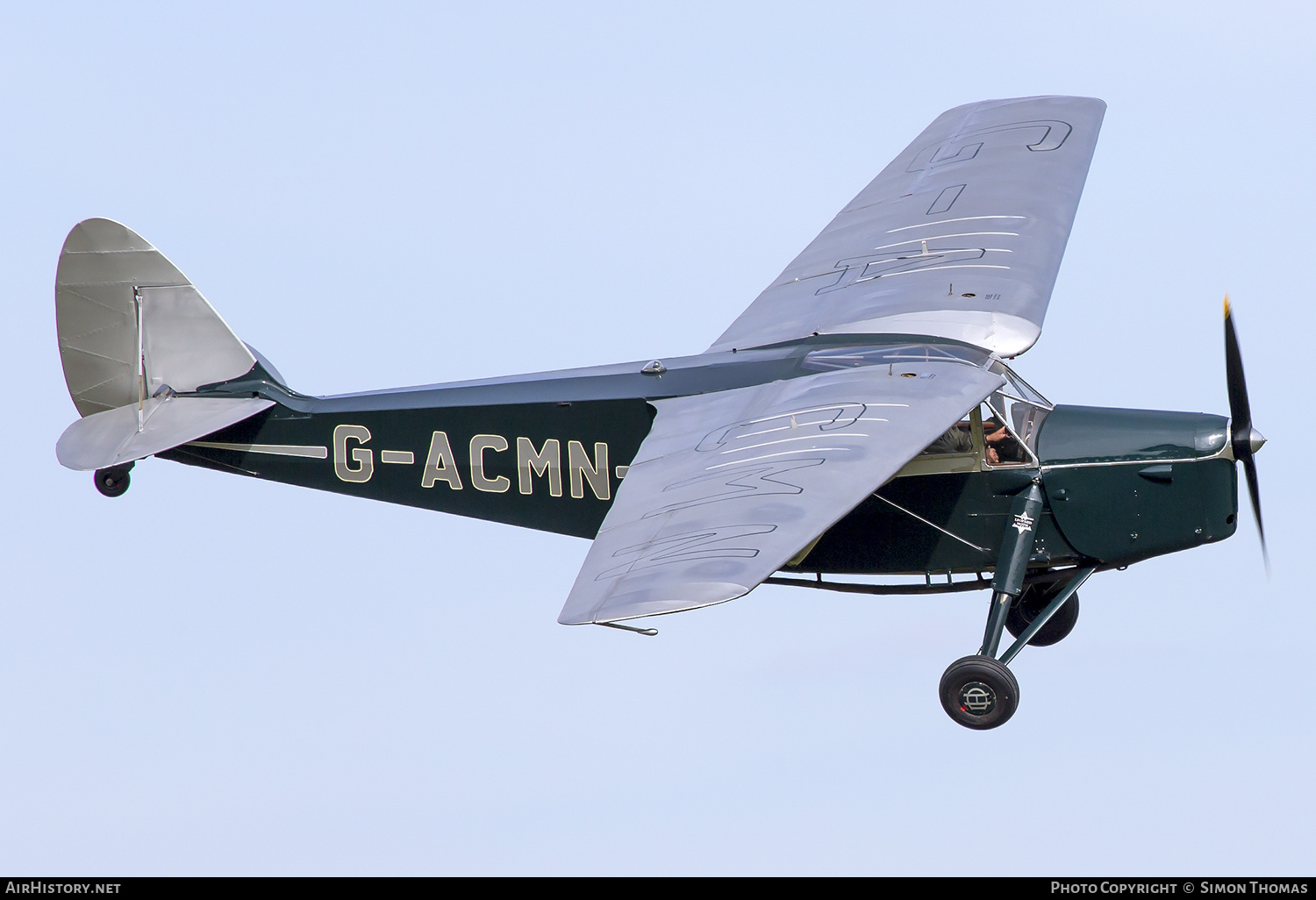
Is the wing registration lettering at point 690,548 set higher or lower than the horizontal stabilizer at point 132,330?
lower

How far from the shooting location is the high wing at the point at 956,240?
14633 mm

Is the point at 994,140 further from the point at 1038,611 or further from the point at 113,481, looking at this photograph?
the point at 113,481

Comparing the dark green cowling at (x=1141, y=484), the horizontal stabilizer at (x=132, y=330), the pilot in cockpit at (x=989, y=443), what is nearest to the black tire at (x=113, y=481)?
the horizontal stabilizer at (x=132, y=330)

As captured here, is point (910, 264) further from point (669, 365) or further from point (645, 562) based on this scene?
point (645, 562)

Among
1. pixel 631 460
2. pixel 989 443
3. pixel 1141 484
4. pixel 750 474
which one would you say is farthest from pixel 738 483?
pixel 1141 484

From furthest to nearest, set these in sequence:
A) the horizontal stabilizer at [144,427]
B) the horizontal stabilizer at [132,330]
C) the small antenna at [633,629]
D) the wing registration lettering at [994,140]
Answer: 1. the wing registration lettering at [994,140]
2. the horizontal stabilizer at [132,330]
3. the horizontal stabilizer at [144,427]
4. the small antenna at [633,629]

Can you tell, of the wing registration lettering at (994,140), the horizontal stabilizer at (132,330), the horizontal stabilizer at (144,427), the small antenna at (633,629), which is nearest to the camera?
the small antenna at (633,629)

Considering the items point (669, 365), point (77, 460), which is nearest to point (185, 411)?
point (77, 460)

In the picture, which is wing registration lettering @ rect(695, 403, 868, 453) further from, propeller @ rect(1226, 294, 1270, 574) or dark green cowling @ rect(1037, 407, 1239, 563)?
propeller @ rect(1226, 294, 1270, 574)

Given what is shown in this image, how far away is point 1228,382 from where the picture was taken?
13.4 metres

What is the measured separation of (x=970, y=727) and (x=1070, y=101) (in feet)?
26.5

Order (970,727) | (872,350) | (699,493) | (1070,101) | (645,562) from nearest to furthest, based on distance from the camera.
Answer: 1. (645,562)
2. (699,493)
3. (970,727)
4. (872,350)
5. (1070,101)

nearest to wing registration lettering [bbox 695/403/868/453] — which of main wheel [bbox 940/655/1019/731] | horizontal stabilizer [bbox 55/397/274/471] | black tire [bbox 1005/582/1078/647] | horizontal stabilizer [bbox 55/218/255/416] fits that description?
main wheel [bbox 940/655/1019/731]

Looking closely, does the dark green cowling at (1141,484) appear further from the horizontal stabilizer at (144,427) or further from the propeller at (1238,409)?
the horizontal stabilizer at (144,427)
